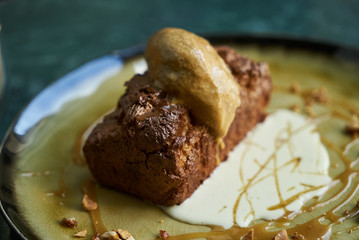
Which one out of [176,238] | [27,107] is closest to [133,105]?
[176,238]

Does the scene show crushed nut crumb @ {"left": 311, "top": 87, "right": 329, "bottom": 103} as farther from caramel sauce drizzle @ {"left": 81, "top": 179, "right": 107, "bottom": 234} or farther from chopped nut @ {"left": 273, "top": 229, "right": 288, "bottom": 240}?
caramel sauce drizzle @ {"left": 81, "top": 179, "right": 107, "bottom": 234}

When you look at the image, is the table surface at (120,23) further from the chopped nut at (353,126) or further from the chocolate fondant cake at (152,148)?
the chocolate fondant cake at (152,148)

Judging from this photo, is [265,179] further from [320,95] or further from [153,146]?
[320,95]

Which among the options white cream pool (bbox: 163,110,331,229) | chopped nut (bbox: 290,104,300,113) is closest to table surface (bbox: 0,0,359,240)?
chopped nut (bbox: 290,104,300,113)

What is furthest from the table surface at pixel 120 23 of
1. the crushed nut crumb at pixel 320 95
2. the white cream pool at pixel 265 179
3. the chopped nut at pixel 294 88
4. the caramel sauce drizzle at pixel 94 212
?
the caramel sauce drizzle at pixel 94 212

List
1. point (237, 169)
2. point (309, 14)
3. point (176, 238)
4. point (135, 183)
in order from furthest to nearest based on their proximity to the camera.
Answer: point (309, 14)
point (237, 169)
point (135, 183)
point (176, 238)

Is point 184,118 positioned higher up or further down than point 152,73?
further down

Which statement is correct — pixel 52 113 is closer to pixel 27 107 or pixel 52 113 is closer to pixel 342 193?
pixel 27 107

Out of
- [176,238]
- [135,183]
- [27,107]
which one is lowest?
[176,238]
